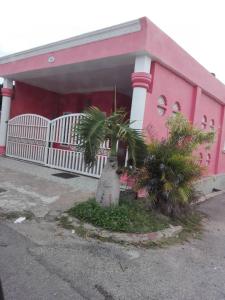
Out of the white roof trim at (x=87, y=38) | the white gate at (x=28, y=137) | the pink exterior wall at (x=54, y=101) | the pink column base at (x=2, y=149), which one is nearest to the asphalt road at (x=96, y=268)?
the white roof trim at (x=87, y=38)

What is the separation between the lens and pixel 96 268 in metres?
3.35

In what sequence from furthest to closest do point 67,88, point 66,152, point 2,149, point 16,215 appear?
point 67,88 → point 2,149 → point 66,152 → point 16,215

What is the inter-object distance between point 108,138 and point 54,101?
29.8 feet

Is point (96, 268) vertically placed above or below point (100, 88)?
below

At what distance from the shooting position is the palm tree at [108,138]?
15.4 ft

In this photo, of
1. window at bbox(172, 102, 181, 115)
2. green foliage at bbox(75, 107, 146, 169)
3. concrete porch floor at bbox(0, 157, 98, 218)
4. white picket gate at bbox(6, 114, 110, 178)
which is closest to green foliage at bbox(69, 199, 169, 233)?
concrete porch floor at bbox(0, 157, 98, 218)

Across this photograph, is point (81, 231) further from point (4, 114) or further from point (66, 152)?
point (4, 114)

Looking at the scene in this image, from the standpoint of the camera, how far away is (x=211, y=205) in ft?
28.0

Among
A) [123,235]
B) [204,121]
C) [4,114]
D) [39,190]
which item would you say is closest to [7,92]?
[4,114]

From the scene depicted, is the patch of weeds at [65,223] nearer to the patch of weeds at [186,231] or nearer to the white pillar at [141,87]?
the patch of weeds at [186,231]

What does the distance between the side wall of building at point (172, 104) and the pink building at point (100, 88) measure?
0.02 m

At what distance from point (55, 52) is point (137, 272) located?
283 inches

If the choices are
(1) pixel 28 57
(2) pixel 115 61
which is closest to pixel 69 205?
(2) pixel 115 61

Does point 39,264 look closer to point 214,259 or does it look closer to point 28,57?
point 214,259
